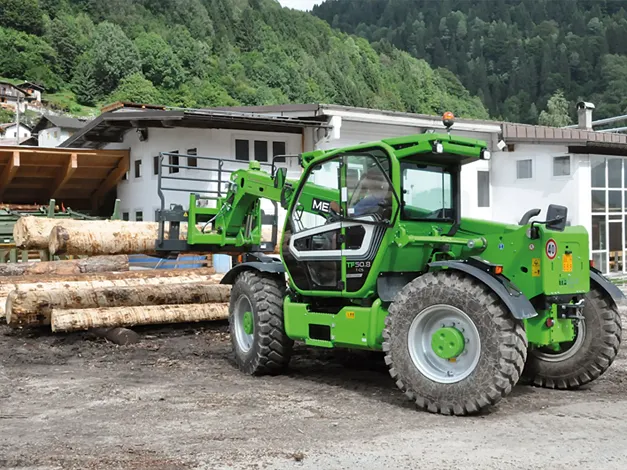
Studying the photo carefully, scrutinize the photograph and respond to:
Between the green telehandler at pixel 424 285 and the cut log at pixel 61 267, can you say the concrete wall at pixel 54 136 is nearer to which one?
the cut log at pixel 61 267

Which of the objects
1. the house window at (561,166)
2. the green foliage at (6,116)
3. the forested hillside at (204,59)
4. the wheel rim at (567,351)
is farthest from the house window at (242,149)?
the green foliage at (6,116)

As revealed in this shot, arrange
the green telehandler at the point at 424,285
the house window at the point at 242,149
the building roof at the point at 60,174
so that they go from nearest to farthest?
the green telehandler at the point at 424,285 → the house window at the point at 242,149 → the building roof at the point at 60,174

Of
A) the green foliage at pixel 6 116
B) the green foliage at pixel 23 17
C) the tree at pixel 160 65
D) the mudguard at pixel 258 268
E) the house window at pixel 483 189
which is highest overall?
the green foliage at pixel 23 17

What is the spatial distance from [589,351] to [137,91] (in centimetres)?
10349

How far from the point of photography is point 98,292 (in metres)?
12.8

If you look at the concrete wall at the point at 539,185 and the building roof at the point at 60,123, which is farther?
the building roof at the point at 60,123

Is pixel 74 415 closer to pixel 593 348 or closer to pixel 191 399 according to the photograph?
pixel 191 399

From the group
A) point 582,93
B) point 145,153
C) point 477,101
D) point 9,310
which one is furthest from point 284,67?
point 9,310

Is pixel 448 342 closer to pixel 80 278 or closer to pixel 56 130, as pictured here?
pixel 80 278

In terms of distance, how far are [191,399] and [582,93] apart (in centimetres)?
13956

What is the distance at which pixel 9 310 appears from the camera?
39.9 feet

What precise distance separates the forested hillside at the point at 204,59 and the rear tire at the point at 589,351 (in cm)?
9756

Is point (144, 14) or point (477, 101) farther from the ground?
point (144, 14)

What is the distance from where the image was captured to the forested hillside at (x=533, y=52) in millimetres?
A: 133250
